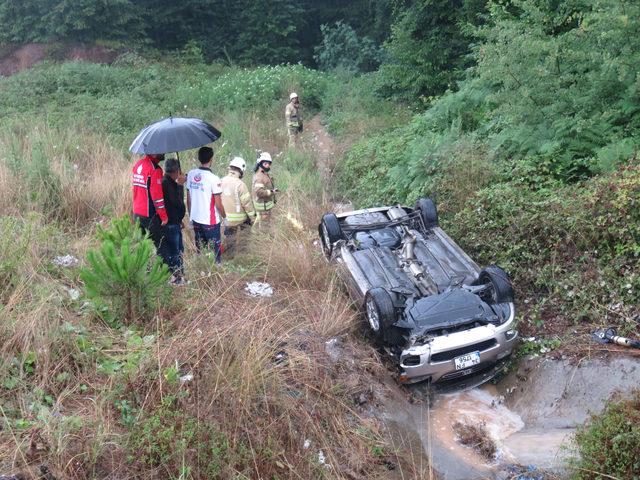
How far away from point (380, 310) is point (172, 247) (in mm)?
2751

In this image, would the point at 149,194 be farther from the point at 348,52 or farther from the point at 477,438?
the point at 348,52

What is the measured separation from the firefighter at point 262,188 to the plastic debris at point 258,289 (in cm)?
189

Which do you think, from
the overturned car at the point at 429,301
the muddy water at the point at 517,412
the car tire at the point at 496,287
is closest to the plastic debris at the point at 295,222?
the overturned car at the point at 429,301

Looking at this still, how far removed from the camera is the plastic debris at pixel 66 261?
21.3ft

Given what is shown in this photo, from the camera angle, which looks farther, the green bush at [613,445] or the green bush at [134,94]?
the green bush at [134,94]

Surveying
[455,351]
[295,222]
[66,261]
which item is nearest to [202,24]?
[295,222]

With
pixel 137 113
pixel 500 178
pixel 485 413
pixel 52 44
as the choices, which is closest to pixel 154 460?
pixel 485 413

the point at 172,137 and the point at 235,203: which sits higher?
the point at 172,137

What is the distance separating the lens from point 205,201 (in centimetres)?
718

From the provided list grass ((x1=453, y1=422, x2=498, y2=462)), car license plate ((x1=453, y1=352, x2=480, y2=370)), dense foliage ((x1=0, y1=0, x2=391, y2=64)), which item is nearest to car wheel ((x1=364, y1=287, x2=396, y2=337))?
car license plate ((x1=453, y1=352, x2=480, y2=370))

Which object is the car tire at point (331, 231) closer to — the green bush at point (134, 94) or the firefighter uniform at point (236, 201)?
the firefighter uniform at point (236, 201)

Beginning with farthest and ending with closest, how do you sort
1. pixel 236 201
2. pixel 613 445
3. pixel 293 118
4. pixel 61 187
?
pixel 293 118 < pixel 61 187 < pixel 236 201 < pixel 613 445

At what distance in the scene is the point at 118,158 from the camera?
11023 millimetres

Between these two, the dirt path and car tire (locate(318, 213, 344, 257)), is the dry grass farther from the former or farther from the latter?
the dirt path
